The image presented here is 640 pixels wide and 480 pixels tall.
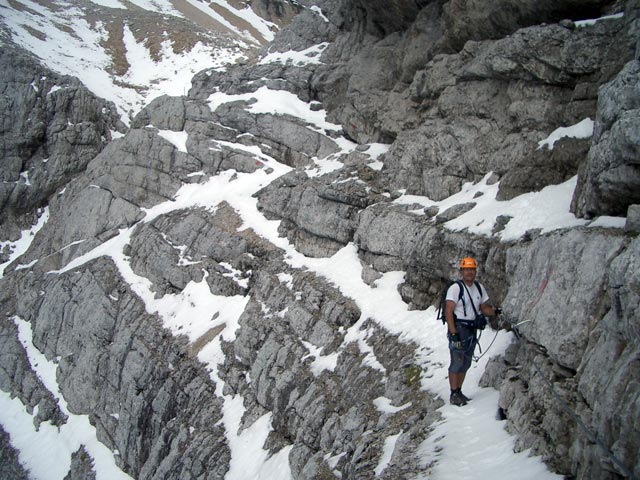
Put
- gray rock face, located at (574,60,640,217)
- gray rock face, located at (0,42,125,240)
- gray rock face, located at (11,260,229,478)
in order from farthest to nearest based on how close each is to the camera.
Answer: gray rock face, located at (0,42,125,240) < gray rock face, located at (11,260,229,478) < gray rock face, located at (574,60,640,217)

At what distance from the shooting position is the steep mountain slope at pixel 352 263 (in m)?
7.93

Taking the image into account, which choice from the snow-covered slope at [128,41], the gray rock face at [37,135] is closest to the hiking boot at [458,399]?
the gray rock face at [37,135]

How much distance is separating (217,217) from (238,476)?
1550 cm

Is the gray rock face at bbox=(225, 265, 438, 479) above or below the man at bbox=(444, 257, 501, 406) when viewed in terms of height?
below

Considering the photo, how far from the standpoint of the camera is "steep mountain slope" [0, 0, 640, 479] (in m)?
7.93

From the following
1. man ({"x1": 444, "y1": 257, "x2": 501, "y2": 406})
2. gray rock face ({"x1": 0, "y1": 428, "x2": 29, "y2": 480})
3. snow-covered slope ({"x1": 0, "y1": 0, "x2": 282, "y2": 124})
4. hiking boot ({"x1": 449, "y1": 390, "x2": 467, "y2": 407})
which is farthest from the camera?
snow-covered slope ({"x1": 0, "y1": 0, "x2": 282, "y2": 124})

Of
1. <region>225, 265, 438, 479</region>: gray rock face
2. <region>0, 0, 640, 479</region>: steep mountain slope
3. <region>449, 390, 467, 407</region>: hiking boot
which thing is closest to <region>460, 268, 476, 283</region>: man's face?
<region>0, 0, 640, 479</region>: steep mountain slope

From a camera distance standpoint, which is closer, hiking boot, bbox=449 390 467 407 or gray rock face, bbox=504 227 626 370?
gray rock face, bbox=504 227 626 370

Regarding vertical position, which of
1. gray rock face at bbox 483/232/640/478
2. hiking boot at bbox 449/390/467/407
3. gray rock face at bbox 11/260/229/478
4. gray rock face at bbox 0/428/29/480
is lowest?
gray rock face at bbox 0/428/29/480

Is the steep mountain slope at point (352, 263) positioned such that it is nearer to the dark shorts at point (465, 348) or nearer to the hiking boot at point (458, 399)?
the hiking boot at point (458, 399)

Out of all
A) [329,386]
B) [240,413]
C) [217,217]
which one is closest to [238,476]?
[240,413]

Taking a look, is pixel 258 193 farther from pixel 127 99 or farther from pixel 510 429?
pixel 127 99

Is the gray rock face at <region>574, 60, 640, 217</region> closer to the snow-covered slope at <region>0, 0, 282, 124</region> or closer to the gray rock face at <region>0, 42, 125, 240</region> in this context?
the gray rock face at <region>0, 42, 125, 240</region>

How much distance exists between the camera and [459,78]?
2103 centimetres
